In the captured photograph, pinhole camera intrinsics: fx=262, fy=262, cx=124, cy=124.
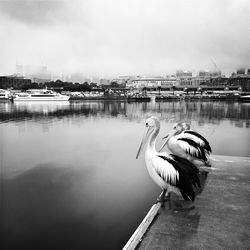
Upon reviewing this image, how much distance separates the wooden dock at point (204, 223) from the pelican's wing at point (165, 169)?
0.42 meters

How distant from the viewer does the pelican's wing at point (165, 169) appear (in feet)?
11.7

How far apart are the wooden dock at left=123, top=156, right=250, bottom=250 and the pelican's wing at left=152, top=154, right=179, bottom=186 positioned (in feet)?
1.38

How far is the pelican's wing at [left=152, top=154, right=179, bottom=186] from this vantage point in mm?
3553

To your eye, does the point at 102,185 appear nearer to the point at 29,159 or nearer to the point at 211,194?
the point at 211,194

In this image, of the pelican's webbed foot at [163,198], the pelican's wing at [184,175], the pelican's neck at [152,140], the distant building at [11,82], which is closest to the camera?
the pelican's wing at [184,175]

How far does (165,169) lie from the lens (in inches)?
143

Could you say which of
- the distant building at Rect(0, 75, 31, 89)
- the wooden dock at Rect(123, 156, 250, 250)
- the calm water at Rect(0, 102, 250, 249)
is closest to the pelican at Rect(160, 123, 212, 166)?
the wooden dock at Rect(123, 156, 250, 250)

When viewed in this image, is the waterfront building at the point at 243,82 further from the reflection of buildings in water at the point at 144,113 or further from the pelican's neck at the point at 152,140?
the pelican's neck at the point at 152,140

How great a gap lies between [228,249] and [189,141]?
2501mm

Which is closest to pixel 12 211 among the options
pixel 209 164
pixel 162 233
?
pixel 162 233

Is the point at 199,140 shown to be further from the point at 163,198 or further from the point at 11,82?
the point at 11,82

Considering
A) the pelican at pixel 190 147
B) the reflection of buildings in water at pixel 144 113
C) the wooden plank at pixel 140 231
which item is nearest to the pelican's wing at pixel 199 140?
the pelican at pixel 190 147

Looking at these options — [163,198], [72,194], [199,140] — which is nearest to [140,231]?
[163,198]

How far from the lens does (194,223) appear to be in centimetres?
322
